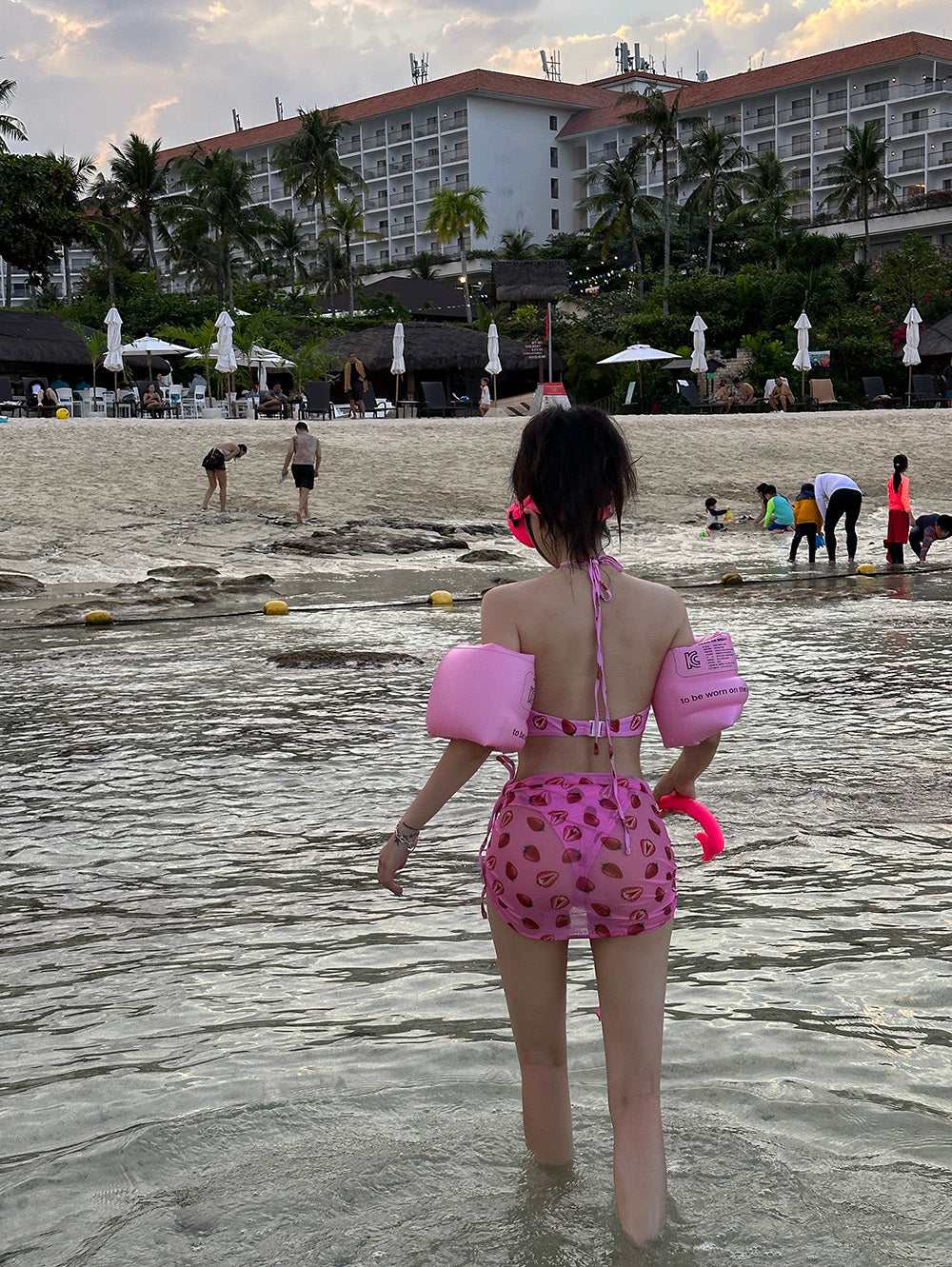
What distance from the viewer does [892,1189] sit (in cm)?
266

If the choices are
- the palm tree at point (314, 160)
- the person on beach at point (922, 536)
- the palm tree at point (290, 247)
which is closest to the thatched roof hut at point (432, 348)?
the palm tree at point (314, 160)

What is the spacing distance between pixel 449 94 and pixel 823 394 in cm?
5560

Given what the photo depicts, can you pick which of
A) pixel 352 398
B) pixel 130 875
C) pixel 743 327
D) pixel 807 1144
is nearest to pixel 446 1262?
pixel 807 1144

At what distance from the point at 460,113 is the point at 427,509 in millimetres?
69703

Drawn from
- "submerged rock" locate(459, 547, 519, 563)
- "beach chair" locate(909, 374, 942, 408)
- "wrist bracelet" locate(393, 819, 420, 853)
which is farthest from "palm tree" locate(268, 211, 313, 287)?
"wrist bracelet" locate(393, 819, 420, 853)

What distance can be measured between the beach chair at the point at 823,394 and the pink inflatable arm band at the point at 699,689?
34820 mm

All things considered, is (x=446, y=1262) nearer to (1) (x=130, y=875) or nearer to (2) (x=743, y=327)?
(1) (x=130, y=875)

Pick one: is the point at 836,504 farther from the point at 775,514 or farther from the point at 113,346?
the point at 113,346

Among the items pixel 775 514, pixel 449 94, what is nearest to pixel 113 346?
pixel 775 514

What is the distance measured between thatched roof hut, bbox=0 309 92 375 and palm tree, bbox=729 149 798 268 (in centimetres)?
2949

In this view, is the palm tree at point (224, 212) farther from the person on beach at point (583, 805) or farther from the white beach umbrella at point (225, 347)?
the person on beach at point (583, 805)

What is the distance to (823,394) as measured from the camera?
118 feet

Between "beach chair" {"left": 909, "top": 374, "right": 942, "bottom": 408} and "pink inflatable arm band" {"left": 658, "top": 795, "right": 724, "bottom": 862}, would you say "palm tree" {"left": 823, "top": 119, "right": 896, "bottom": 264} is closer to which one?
"beach chair" {"left": 909, "top": 374, "right": 942, "bottom": 408}

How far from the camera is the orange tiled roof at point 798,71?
241ft
